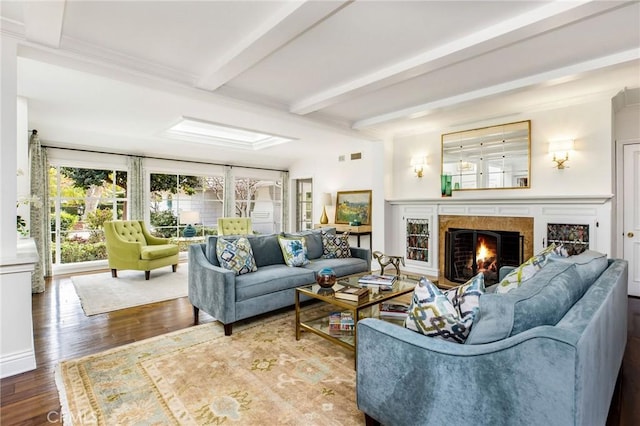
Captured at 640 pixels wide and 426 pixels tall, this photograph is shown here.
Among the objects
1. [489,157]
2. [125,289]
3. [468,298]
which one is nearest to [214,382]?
[468,298]

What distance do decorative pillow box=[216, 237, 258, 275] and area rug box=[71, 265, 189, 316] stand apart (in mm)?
1458

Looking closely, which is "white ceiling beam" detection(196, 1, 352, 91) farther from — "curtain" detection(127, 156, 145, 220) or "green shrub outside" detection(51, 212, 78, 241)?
"green shrub outside" detection(51, 212, 78, 241)

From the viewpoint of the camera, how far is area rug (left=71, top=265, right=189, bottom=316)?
3.93m

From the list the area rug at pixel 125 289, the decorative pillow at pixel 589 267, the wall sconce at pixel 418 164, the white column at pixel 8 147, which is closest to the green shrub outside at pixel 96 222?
the area rug at pixel 125 289

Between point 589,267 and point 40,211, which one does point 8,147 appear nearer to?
point 40,211

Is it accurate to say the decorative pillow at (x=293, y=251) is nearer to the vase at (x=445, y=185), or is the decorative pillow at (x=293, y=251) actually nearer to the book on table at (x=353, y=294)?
the book on table at (x=353, y=294)

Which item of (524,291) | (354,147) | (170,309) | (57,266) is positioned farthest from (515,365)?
(57,266)

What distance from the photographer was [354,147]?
6.80 metres

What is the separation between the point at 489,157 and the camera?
4734 millimetres

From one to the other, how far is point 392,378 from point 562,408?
2.14 ft

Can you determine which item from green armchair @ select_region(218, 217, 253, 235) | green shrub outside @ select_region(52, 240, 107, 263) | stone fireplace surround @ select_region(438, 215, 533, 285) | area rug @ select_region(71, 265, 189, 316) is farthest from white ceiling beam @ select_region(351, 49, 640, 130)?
green shrub outside @ select_region(52, 240, 107, 263)

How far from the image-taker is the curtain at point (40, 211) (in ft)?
14.9

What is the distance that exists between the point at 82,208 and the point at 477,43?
6946mm

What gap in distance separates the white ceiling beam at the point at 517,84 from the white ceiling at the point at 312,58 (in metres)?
0.01
